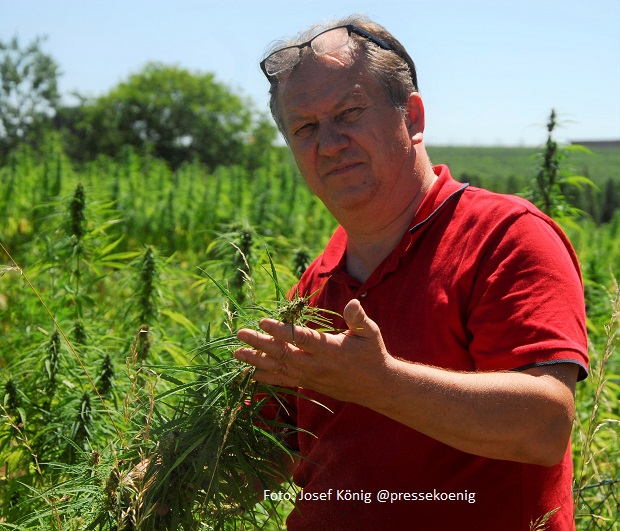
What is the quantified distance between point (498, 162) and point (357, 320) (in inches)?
1798

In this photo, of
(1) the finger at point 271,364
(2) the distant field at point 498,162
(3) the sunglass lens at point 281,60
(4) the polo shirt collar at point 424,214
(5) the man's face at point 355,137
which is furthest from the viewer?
(2) the distant field at point 498,162

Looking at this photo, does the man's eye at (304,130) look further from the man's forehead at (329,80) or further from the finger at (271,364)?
the finger at (271,364)

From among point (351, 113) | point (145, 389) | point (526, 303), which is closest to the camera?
point (526, 303)

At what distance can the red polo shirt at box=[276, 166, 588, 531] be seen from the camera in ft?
5.53

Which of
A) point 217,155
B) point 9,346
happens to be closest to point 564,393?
point 9,346

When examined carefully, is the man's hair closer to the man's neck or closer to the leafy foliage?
the man's neck

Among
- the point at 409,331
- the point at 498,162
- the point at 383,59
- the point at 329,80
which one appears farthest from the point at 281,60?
the point at 498,162

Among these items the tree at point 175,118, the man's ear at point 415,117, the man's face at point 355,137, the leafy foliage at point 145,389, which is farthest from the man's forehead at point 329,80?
the tree at point 175,118

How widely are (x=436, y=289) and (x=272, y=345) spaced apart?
52cm

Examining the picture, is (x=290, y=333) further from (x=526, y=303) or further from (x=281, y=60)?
(x=281, y=60)

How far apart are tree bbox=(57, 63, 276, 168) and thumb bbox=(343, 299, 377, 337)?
35.4 m

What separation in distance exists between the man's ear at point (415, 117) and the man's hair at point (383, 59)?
0.07ft

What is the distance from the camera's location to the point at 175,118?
38062mm

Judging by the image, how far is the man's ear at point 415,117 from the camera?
2.23m
